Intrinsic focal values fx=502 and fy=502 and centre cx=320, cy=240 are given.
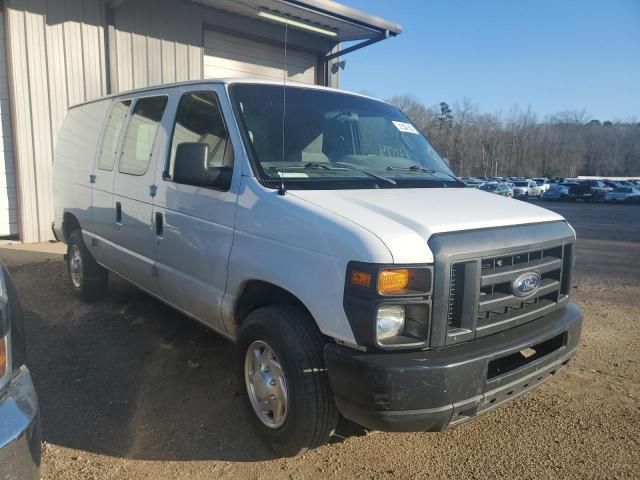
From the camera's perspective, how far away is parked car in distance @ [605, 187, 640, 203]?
36.2m

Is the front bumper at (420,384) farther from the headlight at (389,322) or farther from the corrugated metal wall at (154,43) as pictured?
the corrugated metal wall at (154,43)

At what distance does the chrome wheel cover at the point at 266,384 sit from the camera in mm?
2812

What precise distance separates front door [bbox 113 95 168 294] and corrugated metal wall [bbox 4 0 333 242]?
17.3 feet

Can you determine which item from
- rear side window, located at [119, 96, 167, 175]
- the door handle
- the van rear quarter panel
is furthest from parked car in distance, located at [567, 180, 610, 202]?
the door handle

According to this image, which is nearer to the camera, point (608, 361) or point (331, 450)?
point (331, 450)

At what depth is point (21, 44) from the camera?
838 centimetres

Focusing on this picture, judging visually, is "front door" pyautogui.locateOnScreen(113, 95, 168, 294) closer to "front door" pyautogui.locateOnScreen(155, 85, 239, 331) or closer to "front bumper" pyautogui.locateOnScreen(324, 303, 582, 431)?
"front door" pyautogui.locateOnScreen(155, 85, 239, 331)

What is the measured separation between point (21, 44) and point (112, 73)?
4.99 ft

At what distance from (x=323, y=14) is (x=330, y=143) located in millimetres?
7820

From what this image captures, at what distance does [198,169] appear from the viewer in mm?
3104

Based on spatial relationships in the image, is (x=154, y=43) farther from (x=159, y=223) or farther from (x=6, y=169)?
(x=159, y=223)

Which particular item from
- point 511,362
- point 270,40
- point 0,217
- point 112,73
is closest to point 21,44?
point 112,73

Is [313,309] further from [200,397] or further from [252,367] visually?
[200,397]

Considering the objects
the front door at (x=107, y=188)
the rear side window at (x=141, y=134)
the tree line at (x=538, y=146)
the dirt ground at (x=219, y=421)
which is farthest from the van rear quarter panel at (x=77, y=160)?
the tree line at (x=538, y=146)
